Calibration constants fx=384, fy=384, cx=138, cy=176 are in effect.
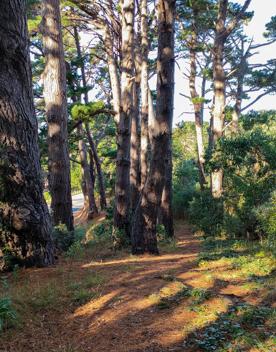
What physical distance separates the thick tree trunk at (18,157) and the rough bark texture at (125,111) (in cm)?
507

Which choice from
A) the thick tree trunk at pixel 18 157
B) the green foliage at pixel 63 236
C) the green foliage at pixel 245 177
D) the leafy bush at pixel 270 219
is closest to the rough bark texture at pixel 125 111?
the green foliage at pixel 63 236

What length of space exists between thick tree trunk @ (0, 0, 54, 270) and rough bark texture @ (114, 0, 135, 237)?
199 inches

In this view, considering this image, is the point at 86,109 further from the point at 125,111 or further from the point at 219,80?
the point at 219,80

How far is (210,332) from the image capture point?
4020 millimetres

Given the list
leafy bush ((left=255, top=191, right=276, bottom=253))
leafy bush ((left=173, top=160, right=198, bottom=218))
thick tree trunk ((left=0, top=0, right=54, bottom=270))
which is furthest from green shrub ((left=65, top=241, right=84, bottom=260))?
leafy bush ((left=173, top=160, right=198, bottom=218))

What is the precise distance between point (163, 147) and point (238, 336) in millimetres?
5394

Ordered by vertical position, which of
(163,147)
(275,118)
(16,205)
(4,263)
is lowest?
(4,263)

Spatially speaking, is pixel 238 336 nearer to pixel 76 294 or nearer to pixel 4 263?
pixel 76 294

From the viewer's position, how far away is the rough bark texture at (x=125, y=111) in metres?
11.5

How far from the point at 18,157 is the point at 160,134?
3.45 meters

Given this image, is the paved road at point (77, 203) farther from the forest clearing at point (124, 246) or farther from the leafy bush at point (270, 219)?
the leafy bush at point (270, 219)

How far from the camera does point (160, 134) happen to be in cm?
870

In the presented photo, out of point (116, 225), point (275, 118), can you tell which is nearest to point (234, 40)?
point (275, 118)

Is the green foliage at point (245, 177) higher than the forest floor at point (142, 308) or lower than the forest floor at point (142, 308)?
higher
